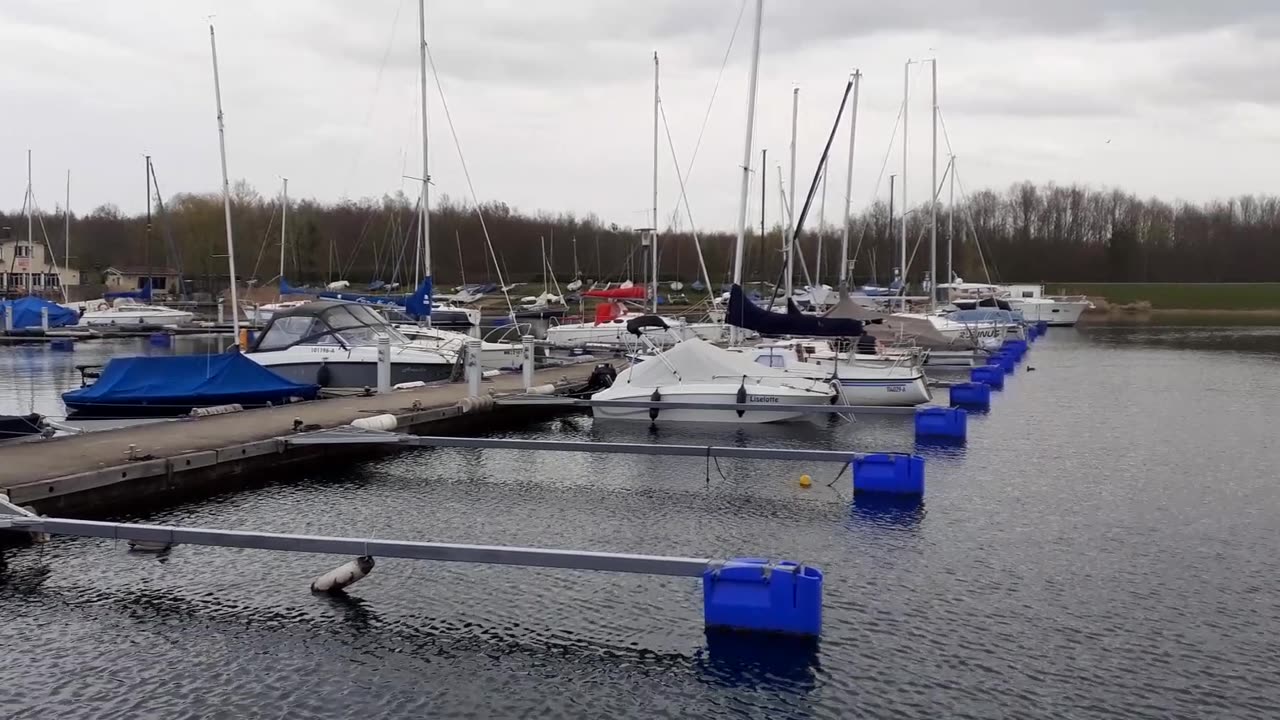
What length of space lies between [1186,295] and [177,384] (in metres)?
105

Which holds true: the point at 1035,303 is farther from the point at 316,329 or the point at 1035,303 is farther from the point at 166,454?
the point at 166,454

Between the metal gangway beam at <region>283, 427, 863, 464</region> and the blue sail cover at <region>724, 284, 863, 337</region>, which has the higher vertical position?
the blue sail cover at <region>724, 284, 863, 337</region>

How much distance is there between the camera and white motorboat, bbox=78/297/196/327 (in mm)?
57906

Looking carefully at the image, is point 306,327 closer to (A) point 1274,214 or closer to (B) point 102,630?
(B) point 102,630

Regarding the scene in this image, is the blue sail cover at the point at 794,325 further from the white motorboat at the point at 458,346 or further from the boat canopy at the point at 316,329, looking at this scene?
the boat canopy at the point at 316,329

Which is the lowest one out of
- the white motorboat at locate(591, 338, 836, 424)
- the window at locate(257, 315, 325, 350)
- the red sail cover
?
the white motorboat at locate(591, 338, 836, 424)

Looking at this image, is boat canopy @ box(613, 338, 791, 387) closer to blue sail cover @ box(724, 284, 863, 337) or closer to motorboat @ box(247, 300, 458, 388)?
blue sail cover @ box(724, 284, 863, 337)

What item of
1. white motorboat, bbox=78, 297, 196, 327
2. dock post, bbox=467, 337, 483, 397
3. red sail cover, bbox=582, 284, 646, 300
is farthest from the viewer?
white motorboat, bbox=78, 297, 196, 327

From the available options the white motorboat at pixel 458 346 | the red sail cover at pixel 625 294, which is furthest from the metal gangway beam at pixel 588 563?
the red sail cover at pixel 625 294

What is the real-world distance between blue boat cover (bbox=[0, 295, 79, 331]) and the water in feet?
149

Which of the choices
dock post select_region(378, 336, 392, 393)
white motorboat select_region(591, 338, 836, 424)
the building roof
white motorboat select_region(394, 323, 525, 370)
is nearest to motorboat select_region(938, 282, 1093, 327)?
white motorboat select_region(394, 323, 525, 370)

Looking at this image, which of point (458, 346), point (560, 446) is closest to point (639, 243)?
point (458, 346)

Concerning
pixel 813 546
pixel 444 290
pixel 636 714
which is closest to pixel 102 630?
pixel 636 714

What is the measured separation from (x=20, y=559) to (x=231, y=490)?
12.9 feet
